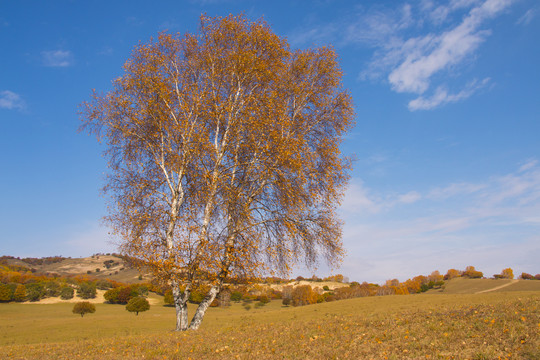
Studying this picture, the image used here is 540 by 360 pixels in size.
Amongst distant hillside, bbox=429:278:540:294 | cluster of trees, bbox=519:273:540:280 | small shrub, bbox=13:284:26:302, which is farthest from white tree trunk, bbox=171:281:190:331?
cluster of trees, bbox=519:273:540:280

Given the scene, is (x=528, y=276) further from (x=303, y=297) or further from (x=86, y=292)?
(x=86, y=292)

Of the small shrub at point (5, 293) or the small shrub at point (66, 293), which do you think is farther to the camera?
the small shrub at point (66, 293)

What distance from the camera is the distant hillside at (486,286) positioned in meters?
72.8

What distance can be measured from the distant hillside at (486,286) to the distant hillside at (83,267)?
11700 centimetres

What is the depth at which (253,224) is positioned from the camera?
16.5m

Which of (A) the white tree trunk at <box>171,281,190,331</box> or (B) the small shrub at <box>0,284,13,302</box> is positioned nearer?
(A) the white tree trunk at <box>171,281,190,331</box>

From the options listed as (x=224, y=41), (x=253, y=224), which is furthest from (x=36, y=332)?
(x=224, y=41)

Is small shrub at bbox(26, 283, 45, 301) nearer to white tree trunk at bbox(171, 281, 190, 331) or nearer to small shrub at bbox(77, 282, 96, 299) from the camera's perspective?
small shrub at bbox(77, 282, 96, 299)

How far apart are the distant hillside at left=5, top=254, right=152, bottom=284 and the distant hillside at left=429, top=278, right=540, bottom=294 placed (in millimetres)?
117002

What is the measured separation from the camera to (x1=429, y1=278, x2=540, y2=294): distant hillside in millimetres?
72812

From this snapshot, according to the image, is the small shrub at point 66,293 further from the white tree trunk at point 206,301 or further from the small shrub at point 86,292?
the white tree trunk at point 206,301

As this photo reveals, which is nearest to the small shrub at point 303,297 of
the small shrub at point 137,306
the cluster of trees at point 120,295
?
the small shrub at point 137,306

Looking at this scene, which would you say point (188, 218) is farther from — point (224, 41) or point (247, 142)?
point (224, 41)

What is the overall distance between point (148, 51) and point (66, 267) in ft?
590
